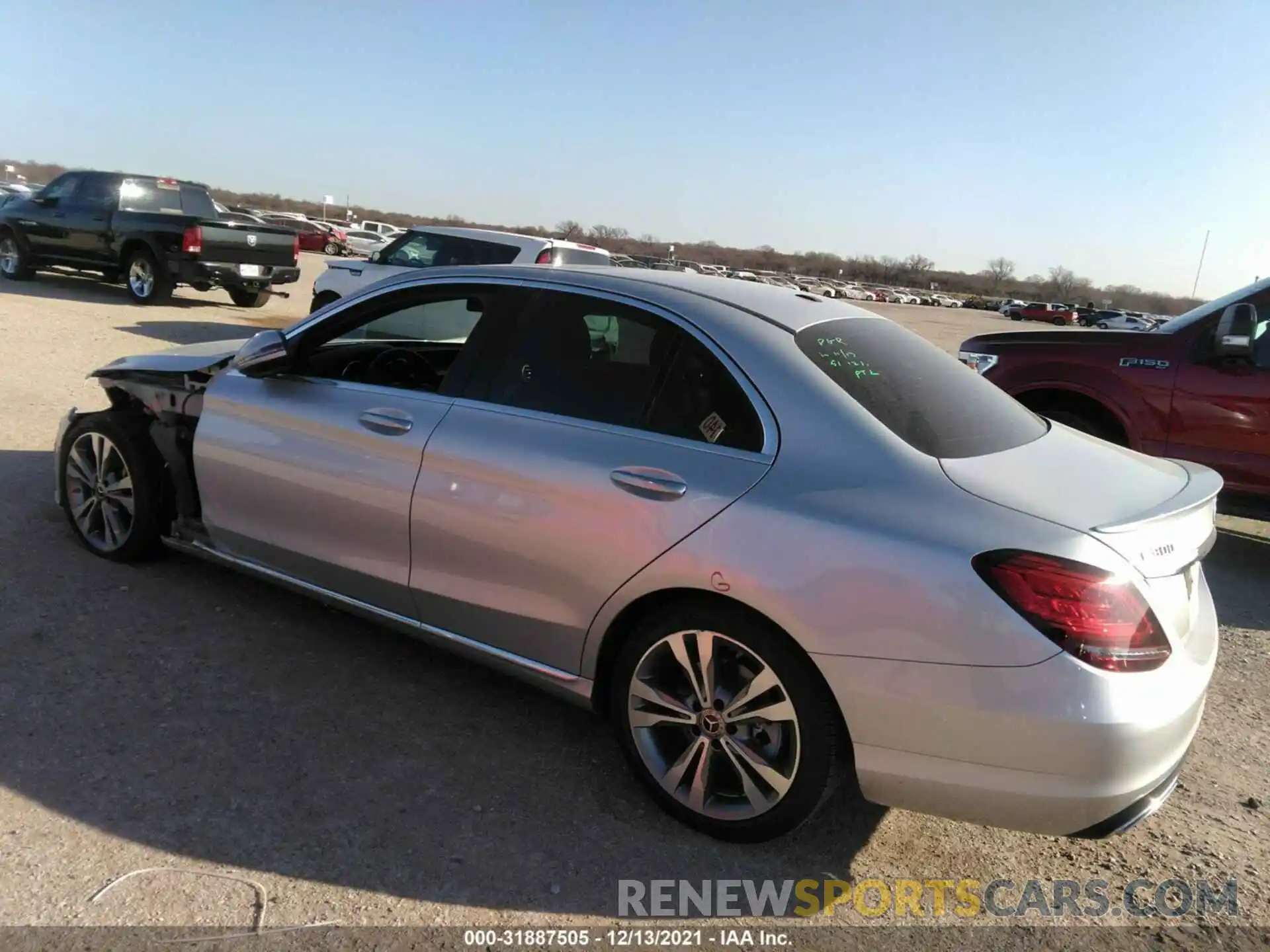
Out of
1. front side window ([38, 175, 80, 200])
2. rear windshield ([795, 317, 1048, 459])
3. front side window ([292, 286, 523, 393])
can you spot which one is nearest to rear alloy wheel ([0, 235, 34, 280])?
front side window ([38, 175, 80, 200])

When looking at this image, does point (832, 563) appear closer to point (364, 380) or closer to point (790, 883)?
point (790, 883)

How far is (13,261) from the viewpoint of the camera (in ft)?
51.6

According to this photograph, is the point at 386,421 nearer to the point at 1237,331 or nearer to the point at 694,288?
the point at 694,288

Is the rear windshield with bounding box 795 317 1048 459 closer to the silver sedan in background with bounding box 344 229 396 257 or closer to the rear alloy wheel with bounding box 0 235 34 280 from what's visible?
the rear alloy wheel with bounding box 0 235 34 280

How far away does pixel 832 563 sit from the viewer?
2.52m

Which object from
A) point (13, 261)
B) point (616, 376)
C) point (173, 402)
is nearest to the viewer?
→ point (616, 376)

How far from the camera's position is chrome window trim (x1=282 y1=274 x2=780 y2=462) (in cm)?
281

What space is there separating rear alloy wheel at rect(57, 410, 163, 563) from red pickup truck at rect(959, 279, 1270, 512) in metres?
4.98

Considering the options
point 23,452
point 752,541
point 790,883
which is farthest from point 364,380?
point 23,452

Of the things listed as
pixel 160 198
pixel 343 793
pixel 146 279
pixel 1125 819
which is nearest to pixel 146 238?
pixel 146 279

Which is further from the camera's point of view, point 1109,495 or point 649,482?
point 649,482

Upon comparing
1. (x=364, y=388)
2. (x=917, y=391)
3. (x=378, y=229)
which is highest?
(x=378, y=229)

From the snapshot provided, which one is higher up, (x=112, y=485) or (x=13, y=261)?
(x=13, y=261)

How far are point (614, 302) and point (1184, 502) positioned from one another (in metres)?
1.91
